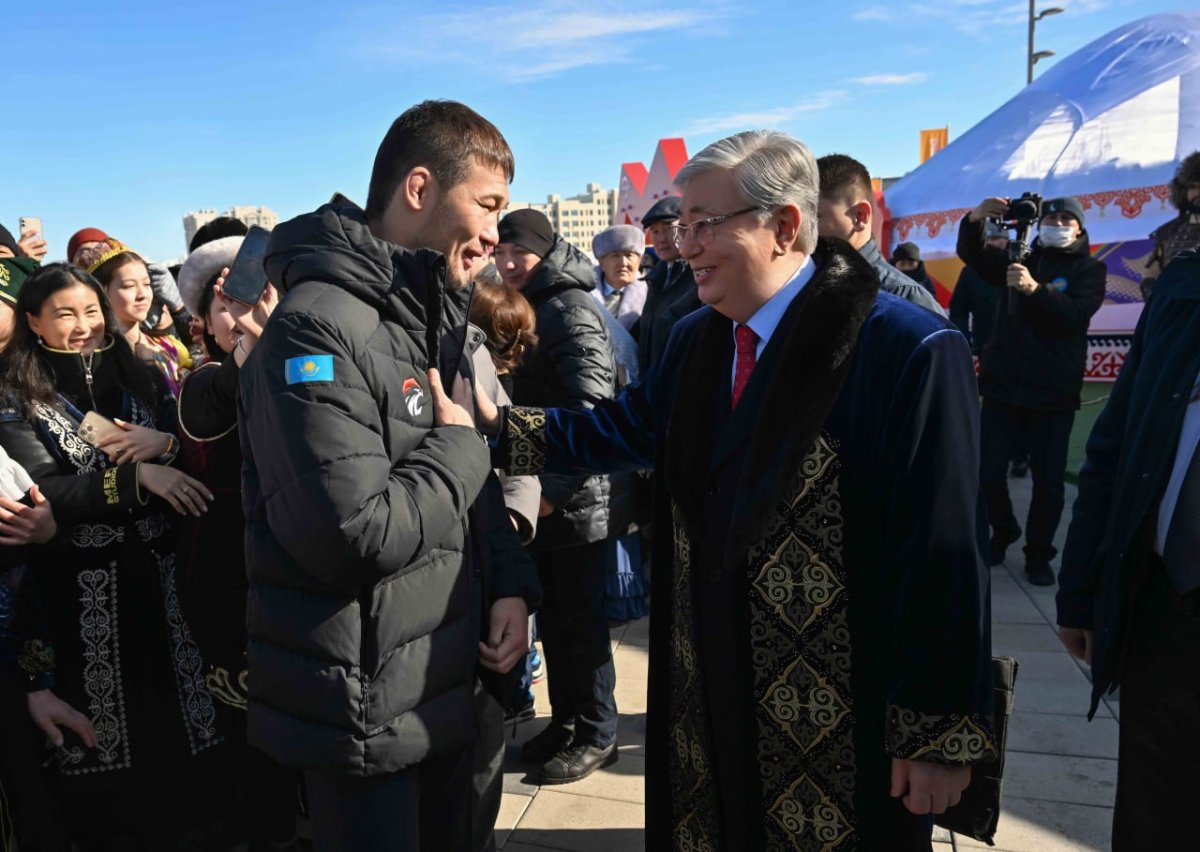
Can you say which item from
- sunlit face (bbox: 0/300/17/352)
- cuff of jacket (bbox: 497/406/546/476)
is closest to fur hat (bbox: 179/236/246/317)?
sunlit face (bbox: 0/300/17/352)

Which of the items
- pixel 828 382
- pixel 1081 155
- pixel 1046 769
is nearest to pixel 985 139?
pixel 1081 155

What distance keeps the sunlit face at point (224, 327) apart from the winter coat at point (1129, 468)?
2.37 metres

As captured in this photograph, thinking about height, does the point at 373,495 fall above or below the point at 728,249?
below

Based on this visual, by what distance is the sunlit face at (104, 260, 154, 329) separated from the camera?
170 inches

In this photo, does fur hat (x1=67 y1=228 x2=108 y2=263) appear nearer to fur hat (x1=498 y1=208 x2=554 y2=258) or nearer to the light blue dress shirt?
fur hat (x1=498 y1=208 x2=554 y2=258)

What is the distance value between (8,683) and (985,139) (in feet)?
48.4

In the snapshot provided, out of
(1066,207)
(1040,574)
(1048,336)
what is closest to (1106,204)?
(1066,207)

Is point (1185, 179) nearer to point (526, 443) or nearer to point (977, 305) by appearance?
point (526, 443)

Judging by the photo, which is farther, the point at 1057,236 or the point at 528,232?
the point at 1057,236

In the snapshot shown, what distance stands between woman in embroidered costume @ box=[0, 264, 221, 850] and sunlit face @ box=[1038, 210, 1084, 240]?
5302 millimetres

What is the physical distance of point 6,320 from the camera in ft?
8.82

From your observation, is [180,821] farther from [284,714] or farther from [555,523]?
[555,523]

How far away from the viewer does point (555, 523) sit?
3.35 m

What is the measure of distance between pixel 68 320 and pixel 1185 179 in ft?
13.4
